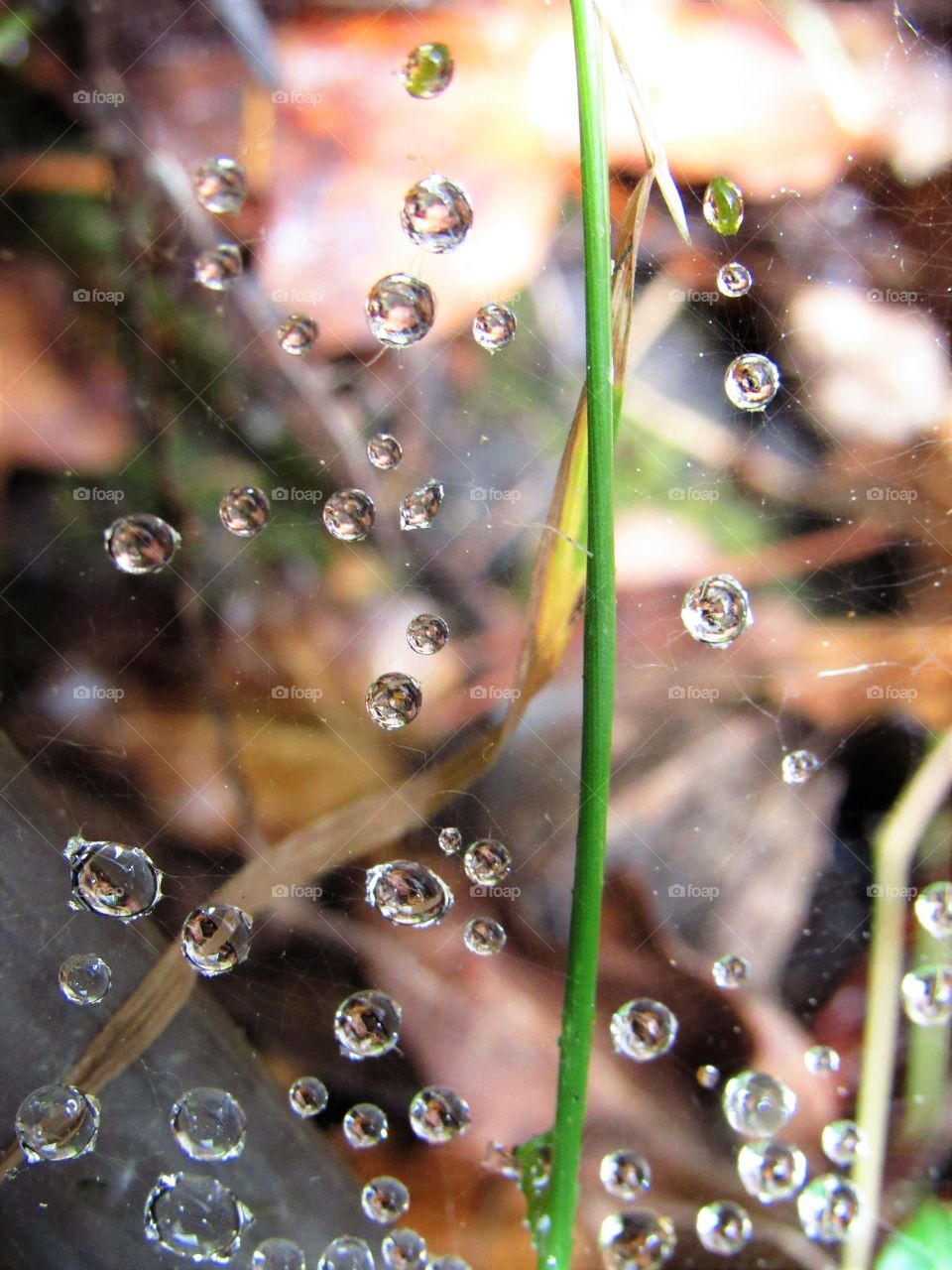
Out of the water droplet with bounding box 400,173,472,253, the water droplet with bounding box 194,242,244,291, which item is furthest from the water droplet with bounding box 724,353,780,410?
the water droplet with bounding box 194,242,244,291

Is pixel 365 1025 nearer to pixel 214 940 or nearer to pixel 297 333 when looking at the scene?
pixel 214 940

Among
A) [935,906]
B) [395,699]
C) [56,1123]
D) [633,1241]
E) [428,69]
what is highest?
[428,69]

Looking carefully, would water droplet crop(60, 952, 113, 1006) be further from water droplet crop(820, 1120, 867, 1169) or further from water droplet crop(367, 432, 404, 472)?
water droplet crop(820, 1120, 867, 1169)

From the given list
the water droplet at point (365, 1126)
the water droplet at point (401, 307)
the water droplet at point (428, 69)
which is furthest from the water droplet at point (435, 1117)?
the water droplet at point (428, 69)

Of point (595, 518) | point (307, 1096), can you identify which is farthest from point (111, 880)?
point (595, 518)

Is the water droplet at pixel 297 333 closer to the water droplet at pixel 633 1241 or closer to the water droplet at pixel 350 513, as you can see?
the water droplet at pixel 350 513

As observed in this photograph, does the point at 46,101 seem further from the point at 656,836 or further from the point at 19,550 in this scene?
the point at 656,836
